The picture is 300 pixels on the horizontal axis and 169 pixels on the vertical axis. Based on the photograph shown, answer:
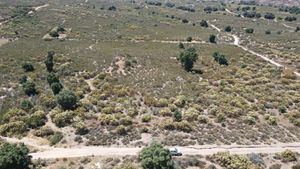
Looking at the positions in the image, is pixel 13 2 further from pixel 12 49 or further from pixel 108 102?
pixel 108 102

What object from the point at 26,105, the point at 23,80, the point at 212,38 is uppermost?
the point at 26,105

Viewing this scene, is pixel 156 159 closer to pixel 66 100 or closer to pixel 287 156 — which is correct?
pixel 287 156

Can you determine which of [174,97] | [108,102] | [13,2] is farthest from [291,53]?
[13,2]

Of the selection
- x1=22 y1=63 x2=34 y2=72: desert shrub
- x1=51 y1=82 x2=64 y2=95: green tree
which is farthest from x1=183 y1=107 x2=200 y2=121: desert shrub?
x1=22 y1=63 x2=34 y2=72: desert shrub

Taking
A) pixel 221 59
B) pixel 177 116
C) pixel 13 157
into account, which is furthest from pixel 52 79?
pixel 221 59

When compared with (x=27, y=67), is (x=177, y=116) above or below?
above

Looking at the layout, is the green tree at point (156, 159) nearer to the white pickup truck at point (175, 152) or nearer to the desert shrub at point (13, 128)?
the white pickup truck at point (175, 152)

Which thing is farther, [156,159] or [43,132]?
[43,132]
